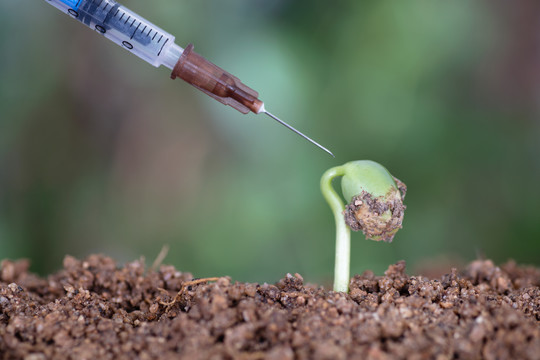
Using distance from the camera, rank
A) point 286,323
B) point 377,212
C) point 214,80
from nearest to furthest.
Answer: point 286,323
point 377,212
point 214,80

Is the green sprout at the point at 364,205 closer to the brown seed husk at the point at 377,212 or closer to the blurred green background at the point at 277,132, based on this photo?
the brown seed husk at the point at 377,212

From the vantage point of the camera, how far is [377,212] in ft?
2.78

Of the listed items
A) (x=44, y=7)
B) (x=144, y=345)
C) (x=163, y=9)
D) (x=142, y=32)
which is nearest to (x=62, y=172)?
(x=44, y=7)

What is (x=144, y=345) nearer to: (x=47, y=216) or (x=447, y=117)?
(x=47, y=216)

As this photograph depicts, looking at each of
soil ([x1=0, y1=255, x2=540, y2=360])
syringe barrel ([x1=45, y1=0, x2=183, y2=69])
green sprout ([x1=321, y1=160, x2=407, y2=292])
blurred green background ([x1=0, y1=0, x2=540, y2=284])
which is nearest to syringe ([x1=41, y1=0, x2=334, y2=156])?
syringe barrel ([x1=45, y1=0, x2=183, y2=69])

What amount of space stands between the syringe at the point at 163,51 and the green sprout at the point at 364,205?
120mm

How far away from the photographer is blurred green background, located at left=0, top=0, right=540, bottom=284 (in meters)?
1.92

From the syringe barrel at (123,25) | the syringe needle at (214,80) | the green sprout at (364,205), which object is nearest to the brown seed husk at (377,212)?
the green sprout at (364,205)

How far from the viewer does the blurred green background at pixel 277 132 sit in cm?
192

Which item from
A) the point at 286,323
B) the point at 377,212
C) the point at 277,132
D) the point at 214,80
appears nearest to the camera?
the point at 286,323

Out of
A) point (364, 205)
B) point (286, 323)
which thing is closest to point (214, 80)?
point (364, 205)

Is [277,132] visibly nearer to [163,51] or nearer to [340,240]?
[163,51]

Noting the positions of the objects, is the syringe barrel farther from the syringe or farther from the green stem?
the green stem

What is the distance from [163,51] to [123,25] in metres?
0.11
